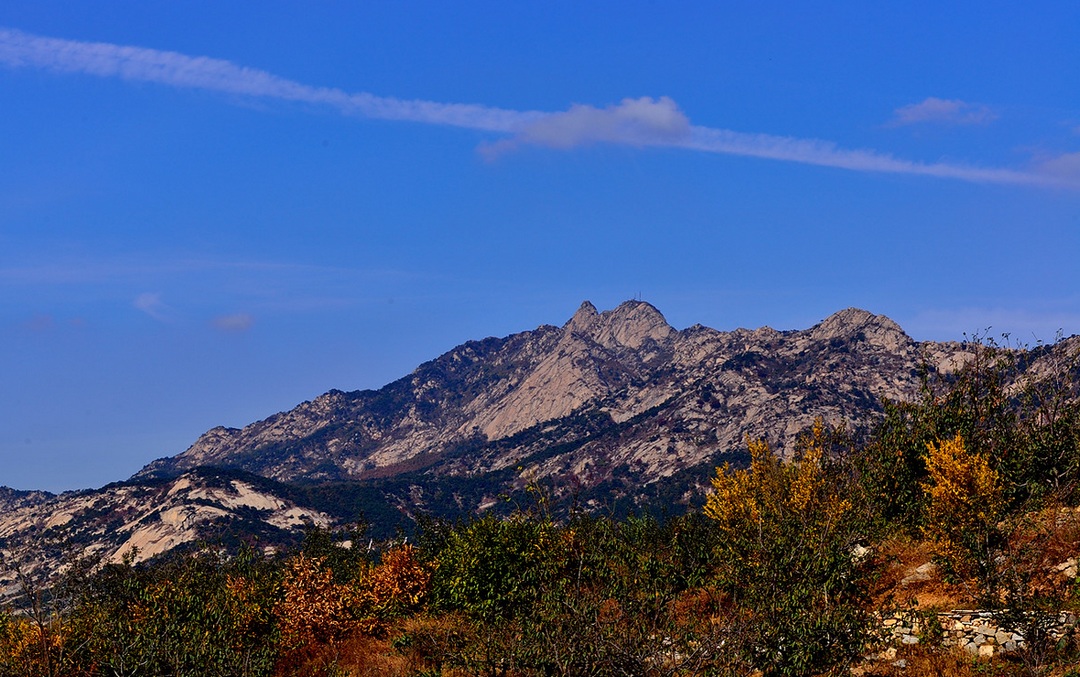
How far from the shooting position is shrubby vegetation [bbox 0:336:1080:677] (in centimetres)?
3112

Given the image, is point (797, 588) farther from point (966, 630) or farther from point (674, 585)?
point (674, 585)

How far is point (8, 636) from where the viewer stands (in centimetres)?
4606

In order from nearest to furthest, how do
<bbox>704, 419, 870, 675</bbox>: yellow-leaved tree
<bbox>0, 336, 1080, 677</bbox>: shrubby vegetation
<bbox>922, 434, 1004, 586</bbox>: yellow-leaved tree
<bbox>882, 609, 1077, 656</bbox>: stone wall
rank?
<bbox>704, 419, 870, 675</bbox>: yellow-leaved tree < <bbox>0, 336, 1080, 677</bbox>: shrubby vegetation < <bbox>882, 609, 1077, 656</bbox>: stone wall < <bbox>922, 434, 1004, 586</bbox>: yellow-leaved tree

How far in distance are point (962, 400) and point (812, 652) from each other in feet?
129

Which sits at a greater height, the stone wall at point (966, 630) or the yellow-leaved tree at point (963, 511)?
the yellow-leaved tree at point (963, 511)

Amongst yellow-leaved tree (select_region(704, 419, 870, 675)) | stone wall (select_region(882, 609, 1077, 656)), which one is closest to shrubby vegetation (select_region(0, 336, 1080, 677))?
yellow-leaved tree (select_region(704, 419, 870, 675))

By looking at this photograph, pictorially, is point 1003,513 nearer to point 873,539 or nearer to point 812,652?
point 873,539

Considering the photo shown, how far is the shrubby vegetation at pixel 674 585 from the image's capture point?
3112cm

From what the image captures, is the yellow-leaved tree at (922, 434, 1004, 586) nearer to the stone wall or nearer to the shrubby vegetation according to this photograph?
the shrubby vegetation

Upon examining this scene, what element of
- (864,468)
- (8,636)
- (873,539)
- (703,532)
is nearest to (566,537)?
(703,532)

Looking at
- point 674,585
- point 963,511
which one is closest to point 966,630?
point 963,511

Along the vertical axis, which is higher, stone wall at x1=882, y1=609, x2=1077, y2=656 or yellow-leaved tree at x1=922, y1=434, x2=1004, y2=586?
yellow-leaved tree at x1=922, y1=434, x2=1004, y2=586

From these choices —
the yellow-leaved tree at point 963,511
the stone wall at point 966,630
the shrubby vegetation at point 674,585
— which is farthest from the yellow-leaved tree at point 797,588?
the yellow-leaved tree at point 963,511

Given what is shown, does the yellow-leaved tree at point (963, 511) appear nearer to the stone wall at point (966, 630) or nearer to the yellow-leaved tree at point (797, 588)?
the stone wall at point (966, 630)
